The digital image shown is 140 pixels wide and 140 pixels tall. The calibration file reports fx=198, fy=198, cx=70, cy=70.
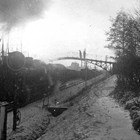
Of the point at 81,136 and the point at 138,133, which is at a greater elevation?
the point at 138,133

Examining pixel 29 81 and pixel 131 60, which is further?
pixel 29 81

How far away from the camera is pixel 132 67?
18.7 m

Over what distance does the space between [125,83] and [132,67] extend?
2.04 metres

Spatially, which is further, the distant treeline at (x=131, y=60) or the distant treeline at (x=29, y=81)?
the distant treeline at (x=29, y=81)

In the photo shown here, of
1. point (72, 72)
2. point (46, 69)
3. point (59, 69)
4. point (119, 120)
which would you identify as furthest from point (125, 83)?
point (72, 72)

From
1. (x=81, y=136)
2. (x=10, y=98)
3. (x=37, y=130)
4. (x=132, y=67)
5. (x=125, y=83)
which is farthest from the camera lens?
(x=10, y=98)

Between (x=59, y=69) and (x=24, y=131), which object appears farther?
(x=59, y=69)

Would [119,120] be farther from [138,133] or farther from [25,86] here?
[25,86]

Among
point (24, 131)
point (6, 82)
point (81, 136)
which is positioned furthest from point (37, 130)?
point (6, 82)

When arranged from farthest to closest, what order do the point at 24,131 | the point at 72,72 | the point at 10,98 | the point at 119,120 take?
1. the point at 72,72
2. the point at 10,98
3. the point at 24,131
4. the point at 119,120

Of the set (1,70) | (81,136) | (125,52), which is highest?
(125,52)

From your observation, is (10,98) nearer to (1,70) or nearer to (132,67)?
(1,70)

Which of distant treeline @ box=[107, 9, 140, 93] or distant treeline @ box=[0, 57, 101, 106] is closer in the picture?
distant treeline @ box=[107, 9, 140, 93]

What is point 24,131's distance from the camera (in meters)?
14.7
